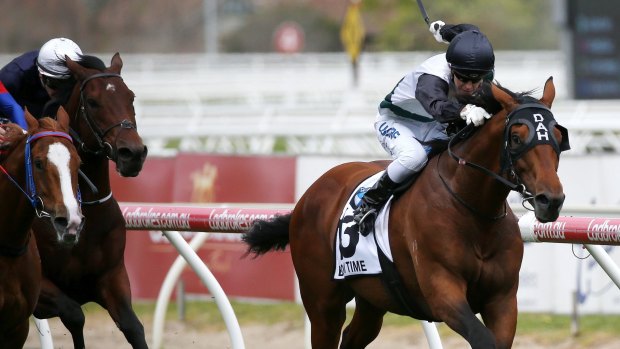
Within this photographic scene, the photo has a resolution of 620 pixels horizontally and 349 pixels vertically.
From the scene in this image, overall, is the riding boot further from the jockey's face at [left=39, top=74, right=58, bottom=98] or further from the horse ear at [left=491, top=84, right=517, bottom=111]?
the jockey's face at [left=39, top=74, right=58, bottom=98]

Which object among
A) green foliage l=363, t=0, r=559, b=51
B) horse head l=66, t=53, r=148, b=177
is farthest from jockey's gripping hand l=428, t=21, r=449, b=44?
green foliage l=363, t=0, r=559, b=51

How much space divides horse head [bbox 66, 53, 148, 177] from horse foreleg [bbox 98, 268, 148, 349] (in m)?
0.56

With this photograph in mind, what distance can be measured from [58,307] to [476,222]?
2108 millimetres

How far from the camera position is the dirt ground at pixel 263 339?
27.8 feet

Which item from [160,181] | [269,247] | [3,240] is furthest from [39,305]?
[160,181]

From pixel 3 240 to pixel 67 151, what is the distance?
0.55m

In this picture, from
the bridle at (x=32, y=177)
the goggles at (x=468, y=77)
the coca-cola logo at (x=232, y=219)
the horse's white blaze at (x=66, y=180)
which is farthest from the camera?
the coca-cola logo at (x=232, y=219)

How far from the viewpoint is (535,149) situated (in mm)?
4730

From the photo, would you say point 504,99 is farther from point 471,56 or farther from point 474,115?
point 471,56

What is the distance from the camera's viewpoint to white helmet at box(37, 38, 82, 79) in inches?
246

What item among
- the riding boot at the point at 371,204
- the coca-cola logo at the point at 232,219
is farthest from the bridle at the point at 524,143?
the coca-cola logo at the point at 232,219

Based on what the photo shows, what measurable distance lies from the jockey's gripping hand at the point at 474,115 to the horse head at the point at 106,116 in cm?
158

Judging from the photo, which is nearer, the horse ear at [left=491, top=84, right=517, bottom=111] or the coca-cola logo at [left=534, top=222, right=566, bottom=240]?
the horse ear at [left=491, top=84, right=517, bottom=111]

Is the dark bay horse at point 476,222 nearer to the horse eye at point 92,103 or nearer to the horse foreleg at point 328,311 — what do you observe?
the horse foreleg at point 328,311
